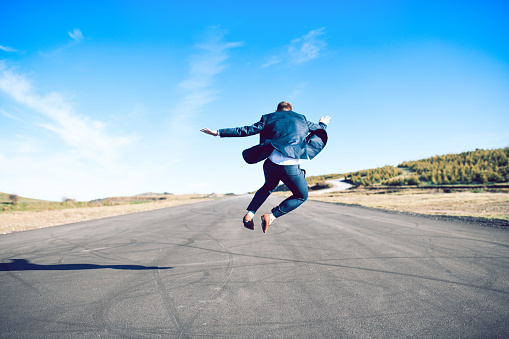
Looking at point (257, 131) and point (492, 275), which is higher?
point (257, 131)

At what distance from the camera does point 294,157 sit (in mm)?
3676

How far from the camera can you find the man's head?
13.4ft

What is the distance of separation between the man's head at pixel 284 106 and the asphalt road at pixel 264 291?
261 centimetres

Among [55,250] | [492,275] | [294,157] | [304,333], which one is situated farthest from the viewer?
[55,250]

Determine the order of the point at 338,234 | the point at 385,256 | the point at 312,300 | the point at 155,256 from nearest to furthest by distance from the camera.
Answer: the point at 312,300, the point at 385,256, the point at 155,256, the point at 338,234

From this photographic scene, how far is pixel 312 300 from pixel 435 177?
50120mm

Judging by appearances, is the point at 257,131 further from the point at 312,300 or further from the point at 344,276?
the point at 344,276

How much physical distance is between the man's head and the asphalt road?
8.58 feet

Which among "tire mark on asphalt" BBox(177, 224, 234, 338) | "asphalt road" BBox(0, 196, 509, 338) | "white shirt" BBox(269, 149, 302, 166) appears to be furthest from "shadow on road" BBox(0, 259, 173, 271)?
"white shirt" BBox(269, 149, 302, 166)

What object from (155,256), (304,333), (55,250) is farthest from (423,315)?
(55,250)

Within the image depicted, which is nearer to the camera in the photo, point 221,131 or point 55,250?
point 221,131

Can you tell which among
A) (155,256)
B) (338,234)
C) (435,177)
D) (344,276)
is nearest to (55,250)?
(155,256)

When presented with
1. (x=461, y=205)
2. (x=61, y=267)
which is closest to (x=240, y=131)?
(x=61, y=267)

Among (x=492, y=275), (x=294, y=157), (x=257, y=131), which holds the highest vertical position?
(x=257, y=131)
